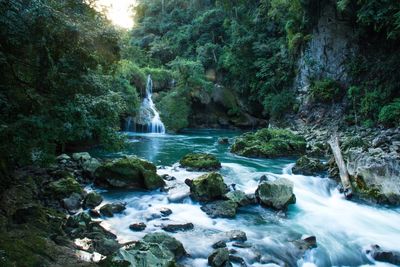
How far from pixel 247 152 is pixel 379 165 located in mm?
5849

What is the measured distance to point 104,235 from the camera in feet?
19.1

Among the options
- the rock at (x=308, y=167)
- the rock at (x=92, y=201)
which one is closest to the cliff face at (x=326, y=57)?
the rock at (x=308, y=167)

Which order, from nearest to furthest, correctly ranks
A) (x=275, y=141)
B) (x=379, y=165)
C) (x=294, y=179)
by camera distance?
1. (x=379, y=165)
2. (x=294, y=179)
3. (x=275, y=141)

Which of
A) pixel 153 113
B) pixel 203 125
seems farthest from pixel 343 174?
pixel 203 125

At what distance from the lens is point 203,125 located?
24922 mm

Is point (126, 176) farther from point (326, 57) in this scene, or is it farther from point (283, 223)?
point (326, 57)

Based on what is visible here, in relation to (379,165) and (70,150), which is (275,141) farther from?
(70,150)

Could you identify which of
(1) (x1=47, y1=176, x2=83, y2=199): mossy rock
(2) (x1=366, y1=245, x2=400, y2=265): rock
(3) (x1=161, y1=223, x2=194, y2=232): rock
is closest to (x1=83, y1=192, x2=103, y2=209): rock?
(1) (x1=47, y1=176, x2=83, y2=199): mossy rock

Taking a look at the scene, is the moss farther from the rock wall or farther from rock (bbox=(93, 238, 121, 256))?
the rock wall

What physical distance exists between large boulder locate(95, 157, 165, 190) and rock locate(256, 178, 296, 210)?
274cm

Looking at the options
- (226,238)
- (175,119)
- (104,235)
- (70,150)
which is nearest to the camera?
(104,235)

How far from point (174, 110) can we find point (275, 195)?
1513 cm

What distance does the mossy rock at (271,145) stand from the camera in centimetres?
1405


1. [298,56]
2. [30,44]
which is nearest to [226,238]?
[30,44]
